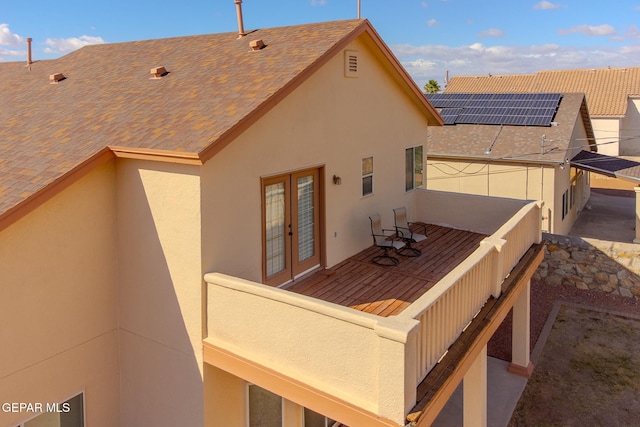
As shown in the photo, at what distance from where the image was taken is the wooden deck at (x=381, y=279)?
350 inches

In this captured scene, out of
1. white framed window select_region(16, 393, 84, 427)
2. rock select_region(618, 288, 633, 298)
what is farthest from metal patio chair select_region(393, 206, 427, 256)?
rock select_region(618, 288, 633, 298)

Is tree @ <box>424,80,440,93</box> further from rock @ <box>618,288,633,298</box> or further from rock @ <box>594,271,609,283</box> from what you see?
rock @ <box>618,288,633,298</box>

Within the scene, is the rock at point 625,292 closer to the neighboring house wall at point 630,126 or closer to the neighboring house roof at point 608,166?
the neighboring house roof at point 608,166

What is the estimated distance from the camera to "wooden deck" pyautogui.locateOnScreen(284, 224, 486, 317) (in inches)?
350

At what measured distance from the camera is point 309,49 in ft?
31.4

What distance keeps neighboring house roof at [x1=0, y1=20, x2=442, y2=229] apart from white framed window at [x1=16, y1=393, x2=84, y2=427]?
323 centimetres

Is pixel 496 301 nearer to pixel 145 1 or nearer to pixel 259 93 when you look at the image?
pixel 259 93

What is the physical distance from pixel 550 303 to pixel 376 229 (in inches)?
316

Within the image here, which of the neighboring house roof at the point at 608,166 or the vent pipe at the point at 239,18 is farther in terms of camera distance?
the neighboring house roof at the point at 608,166

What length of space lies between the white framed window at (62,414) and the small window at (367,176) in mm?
7178

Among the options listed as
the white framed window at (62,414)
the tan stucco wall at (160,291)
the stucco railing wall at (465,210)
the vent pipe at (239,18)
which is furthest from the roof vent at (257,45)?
the white framed window at (62,414)

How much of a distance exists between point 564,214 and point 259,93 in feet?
62.7

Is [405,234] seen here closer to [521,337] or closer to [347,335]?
[521,337]

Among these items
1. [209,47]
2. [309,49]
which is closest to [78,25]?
[209,47]
